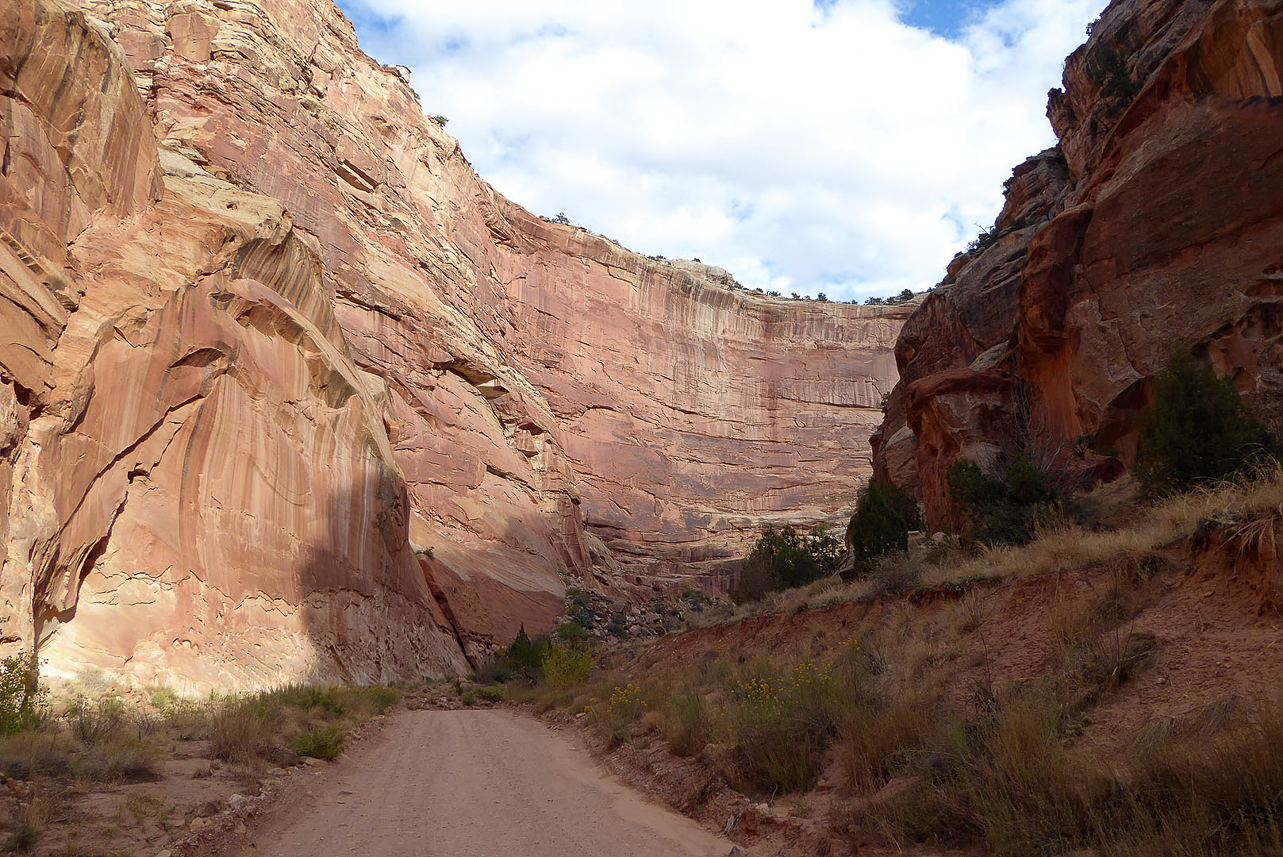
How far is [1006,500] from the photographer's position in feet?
51.2

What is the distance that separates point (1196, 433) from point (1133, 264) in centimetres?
729

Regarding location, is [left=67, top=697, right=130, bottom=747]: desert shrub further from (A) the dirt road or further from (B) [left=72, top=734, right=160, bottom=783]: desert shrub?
(A) the dirt road

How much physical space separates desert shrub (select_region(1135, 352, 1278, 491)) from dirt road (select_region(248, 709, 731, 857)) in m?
10.0

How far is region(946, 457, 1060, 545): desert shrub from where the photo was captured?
569 inches

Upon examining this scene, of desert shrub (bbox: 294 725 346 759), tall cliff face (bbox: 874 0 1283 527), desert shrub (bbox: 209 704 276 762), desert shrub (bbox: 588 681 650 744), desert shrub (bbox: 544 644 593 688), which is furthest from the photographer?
desert shrub (bbox: 544 644 593 688)

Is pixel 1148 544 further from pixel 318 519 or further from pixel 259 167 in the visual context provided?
pixel 259 167

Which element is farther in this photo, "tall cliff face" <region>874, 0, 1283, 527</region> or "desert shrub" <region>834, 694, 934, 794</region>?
"tall cliff face" <region>874, 0, 1283, 527</region>

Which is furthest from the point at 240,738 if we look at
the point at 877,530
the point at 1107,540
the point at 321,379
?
the point at 877,530

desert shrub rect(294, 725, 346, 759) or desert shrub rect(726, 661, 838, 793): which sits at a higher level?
desert shrub rect(726, 661, 838, 793)

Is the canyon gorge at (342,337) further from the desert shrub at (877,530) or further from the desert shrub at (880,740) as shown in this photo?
the desert shrub at (880,740)

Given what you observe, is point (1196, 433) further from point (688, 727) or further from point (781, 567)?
point (781, 567)

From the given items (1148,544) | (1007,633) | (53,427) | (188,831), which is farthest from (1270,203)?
(53,427)

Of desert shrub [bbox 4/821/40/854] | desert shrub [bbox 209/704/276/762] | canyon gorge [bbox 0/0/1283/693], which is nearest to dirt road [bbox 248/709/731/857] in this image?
desert shrub [bbox 209/704/276/762]

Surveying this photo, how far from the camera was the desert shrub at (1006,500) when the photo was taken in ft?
47.4
